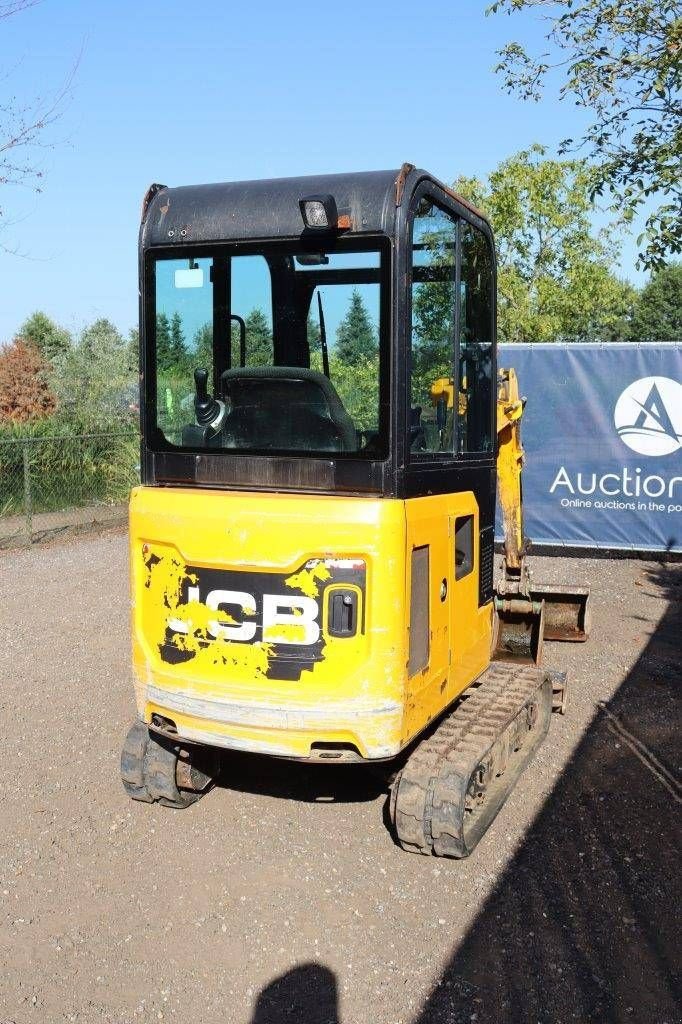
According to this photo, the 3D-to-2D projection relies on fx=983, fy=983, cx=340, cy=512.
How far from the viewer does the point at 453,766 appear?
466cm

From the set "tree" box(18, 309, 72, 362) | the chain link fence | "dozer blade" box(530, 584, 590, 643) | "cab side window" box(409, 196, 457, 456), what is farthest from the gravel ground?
"tree" box(18, 309, 72, 362)

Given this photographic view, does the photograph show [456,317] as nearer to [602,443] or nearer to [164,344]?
[164,344]

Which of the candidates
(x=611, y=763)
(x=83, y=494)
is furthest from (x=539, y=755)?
(x=83, y=494)

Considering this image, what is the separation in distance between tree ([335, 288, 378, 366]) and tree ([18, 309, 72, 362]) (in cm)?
2803

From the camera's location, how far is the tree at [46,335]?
32188mm

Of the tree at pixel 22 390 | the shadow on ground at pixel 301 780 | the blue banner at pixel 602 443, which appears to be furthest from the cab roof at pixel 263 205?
the tree at pixel 22 390

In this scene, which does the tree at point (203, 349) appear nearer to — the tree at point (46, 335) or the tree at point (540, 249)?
the tree at point (540, 249)

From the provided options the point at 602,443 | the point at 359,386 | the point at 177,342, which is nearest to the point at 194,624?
the point at 359,386

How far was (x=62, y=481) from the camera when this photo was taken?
1552 cm

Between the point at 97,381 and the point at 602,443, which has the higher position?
the point at 97,381

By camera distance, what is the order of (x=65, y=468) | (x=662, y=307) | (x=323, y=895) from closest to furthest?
(x=323, y=895) < (x=65, y=468) < (x=662, y=307)

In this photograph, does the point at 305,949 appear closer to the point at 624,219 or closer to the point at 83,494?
the point at 624,219

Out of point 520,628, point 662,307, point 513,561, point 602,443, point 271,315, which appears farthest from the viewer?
point 662,307

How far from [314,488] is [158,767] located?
1867mm
